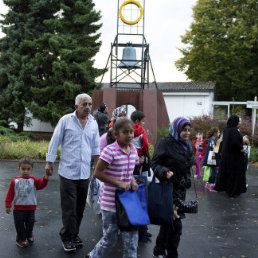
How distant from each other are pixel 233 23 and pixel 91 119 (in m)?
31.7

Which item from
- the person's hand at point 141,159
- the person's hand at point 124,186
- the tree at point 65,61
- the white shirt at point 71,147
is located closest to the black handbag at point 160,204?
the person's hand at point 124,186

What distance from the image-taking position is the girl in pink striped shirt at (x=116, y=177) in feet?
13.0

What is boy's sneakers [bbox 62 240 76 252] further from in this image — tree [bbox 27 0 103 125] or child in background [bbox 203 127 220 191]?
tree [bbox 27 0 103 125]

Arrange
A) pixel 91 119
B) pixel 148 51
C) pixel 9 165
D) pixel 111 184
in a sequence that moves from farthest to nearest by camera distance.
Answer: pixel 148 51, pixel 9 165, pixel 91 119, pixel 111 184

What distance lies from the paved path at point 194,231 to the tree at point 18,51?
1780cm

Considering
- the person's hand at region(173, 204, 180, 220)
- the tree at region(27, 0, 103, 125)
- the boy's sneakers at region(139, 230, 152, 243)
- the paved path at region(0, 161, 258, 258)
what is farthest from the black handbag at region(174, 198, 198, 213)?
the tree at region(27, 0, 103, 125)

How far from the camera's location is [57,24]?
83.4ft

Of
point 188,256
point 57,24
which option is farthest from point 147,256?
point 57,24

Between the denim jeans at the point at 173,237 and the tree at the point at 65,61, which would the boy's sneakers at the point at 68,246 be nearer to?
the denim jeans at the point at 173,237

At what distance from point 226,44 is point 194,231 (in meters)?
29.6

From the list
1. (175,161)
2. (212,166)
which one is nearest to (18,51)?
(212,166)

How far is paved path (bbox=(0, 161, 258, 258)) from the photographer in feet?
16.6

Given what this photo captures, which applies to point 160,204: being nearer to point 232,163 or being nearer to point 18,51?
point 232,163

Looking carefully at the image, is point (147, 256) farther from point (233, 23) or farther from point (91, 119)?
point (233, 23)
